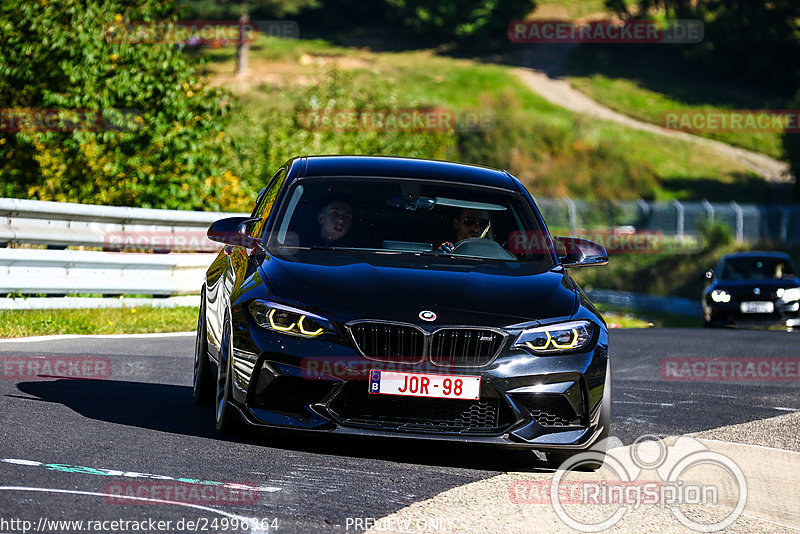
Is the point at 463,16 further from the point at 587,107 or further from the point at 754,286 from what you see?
the point at 754,286

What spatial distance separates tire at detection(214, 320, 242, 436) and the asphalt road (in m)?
0.10

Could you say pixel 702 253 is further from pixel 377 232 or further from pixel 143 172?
pixel 377 232

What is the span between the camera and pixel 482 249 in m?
7.72

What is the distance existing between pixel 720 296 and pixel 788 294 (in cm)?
105

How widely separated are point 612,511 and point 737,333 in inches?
527

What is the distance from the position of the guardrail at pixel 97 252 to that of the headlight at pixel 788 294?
1007 centimetres

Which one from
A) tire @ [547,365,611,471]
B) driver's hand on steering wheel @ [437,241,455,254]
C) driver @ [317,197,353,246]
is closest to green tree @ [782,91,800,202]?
driver's hand on steering wheel @ [437,241,455,254]

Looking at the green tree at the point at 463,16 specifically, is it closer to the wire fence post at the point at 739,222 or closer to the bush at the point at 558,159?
the bush at the point at 558,159

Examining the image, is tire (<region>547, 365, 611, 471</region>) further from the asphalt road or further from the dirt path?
the dirt path

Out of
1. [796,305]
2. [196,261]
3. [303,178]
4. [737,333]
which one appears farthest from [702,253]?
[303,178]

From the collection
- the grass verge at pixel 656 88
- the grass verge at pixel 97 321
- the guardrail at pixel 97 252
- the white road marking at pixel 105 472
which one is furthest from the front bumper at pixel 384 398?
the grass verge at pixel 656 88

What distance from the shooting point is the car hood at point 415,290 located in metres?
6.50

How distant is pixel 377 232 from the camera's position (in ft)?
25.1

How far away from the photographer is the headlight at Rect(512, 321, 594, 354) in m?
6.55
